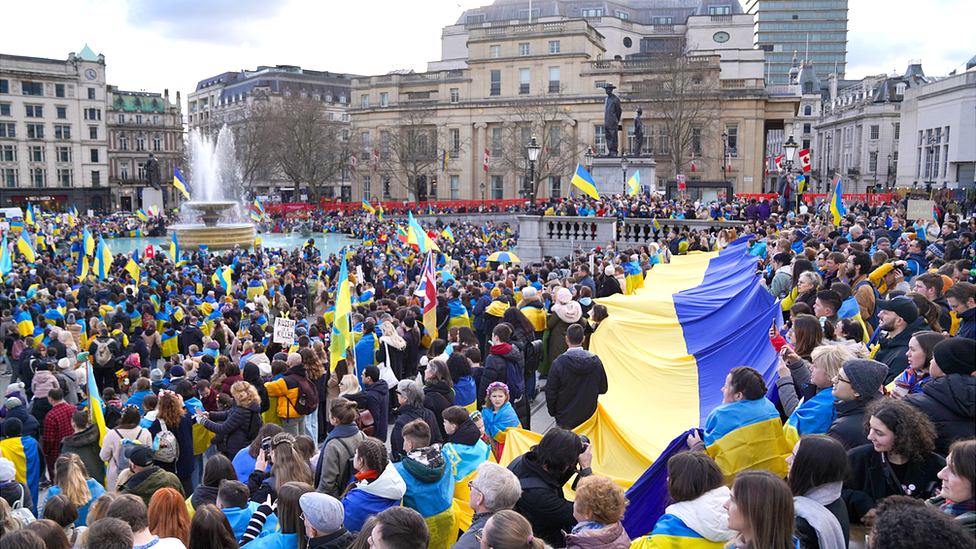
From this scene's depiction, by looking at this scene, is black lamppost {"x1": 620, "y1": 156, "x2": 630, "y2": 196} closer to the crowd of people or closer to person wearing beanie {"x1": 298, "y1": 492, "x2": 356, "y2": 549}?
the crowd of people

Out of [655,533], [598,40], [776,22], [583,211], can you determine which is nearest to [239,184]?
[598,40]

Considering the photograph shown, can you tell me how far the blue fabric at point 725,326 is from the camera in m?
9.18

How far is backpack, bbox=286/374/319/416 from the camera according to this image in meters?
8.78

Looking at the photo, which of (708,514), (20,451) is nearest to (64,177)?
(20,451)

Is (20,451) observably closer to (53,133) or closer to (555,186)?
(555,186)

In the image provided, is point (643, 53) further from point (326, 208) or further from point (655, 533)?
point (655, 533)

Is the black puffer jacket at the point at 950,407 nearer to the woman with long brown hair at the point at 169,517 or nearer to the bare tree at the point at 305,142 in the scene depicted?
the woman with long brown hair at the point at 169,517

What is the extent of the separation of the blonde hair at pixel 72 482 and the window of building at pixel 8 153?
9232cm

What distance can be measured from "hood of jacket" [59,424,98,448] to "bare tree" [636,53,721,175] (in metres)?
53.0

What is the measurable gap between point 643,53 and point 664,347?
71.4 meters

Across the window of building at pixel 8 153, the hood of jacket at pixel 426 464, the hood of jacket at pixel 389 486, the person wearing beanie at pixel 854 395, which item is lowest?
the hood of jacket at pixel 389 486

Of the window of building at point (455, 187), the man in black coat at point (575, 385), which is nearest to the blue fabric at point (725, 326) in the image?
the man in black coat at point (575, 385)

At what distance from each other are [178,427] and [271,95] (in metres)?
102

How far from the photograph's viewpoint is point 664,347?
1086cm
